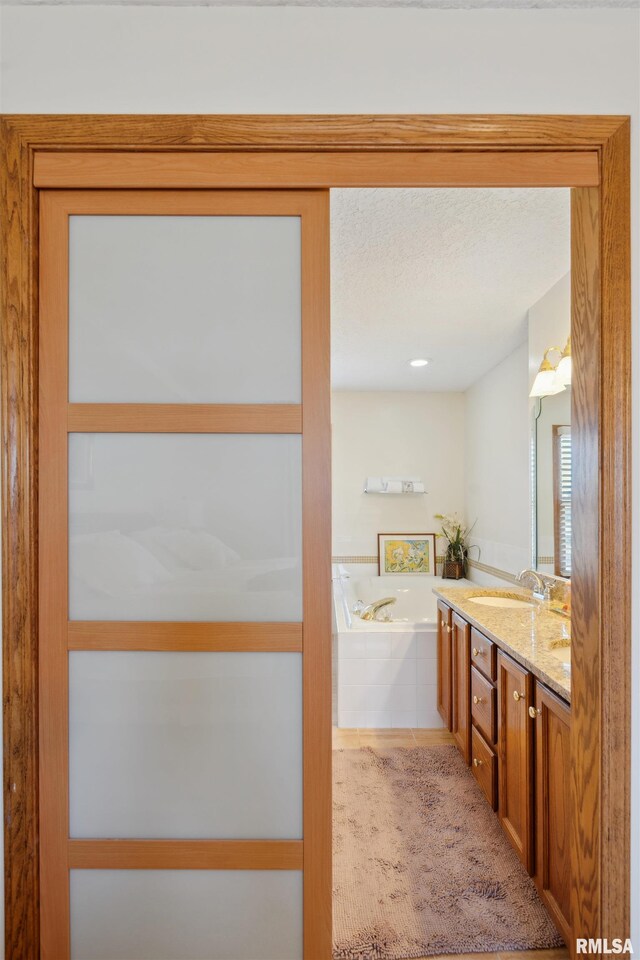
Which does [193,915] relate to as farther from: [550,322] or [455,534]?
[455,534]

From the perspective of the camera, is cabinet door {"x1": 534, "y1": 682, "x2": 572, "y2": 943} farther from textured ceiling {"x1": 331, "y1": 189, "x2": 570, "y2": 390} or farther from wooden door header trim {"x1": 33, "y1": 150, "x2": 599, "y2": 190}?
textured ceiling {"x1": 331, "y1": 189, "x2": 570, "y2": 390}

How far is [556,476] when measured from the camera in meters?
3.02

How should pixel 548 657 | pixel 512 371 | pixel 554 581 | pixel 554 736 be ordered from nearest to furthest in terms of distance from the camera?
pixel 554 736 < pixel 548 657 < pixel 554 581 < pixel 512 371

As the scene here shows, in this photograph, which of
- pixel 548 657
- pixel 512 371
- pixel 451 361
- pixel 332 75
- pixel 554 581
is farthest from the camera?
pixel 451 361

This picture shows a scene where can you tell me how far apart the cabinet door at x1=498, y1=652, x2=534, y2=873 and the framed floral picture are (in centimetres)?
319

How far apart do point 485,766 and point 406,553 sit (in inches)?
122

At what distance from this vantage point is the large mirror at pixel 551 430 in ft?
9.25

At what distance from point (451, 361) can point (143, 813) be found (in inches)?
149

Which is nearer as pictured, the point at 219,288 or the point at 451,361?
the point at 219,288

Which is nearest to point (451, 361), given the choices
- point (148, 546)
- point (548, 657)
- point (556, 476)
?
point (556, 476)

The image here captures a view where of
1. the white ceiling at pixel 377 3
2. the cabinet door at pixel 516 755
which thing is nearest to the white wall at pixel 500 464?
the cabinet door at pixel 516 755

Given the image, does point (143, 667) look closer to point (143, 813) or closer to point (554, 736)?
point (143, 813)

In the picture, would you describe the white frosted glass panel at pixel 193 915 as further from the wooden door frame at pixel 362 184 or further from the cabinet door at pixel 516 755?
the cabinet door at pixel 516 755

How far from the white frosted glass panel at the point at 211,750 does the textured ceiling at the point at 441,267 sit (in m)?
1.71
